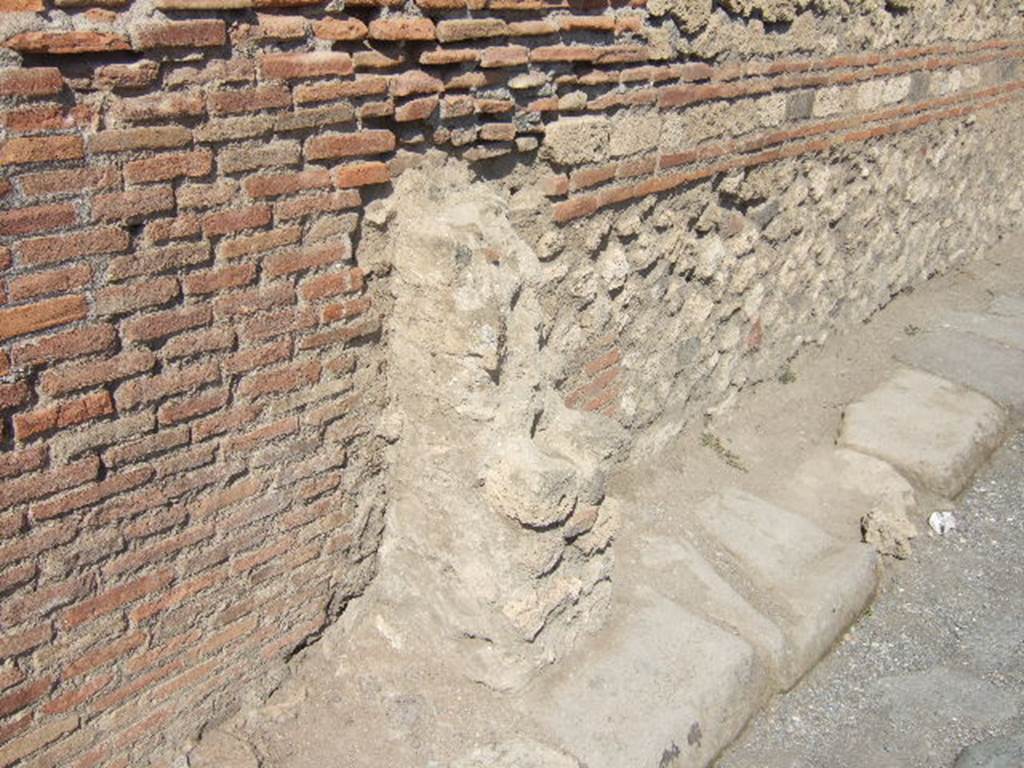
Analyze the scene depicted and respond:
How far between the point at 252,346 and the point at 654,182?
177 cm

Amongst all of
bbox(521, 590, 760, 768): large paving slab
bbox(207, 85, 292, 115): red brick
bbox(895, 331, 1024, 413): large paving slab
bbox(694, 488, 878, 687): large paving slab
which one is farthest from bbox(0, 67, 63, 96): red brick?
bbox(895, 331, 1024, 413): large paving slab

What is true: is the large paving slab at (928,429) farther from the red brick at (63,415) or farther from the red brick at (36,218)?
the red brick at (36,218)

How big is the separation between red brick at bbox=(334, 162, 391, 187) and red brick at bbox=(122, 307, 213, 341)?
50 centimetres

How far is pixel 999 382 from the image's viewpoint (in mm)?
5172

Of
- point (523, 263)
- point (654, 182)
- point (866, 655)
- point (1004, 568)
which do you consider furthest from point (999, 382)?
point (523, 263)

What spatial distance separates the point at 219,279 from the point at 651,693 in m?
1.75

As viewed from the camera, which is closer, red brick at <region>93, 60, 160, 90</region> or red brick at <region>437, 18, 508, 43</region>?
red brick at <region>93, 60, 160, 90</region>

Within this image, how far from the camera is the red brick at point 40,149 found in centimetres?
191

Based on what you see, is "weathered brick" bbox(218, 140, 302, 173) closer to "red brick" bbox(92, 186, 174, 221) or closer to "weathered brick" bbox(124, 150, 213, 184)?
"weathered brick" bbox(124, 150, 213, 184)

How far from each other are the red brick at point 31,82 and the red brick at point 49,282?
0.36 meters

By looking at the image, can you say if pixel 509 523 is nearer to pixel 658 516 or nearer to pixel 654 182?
pixel 658 516

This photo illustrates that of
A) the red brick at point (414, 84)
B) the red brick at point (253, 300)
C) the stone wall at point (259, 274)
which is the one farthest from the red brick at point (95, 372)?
the red brick at point (414, 84)

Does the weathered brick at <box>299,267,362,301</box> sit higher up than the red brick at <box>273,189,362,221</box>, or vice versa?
the red brick at <box>273,189,362,221</box>

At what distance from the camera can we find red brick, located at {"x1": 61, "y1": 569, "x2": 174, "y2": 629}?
2.29 meters
